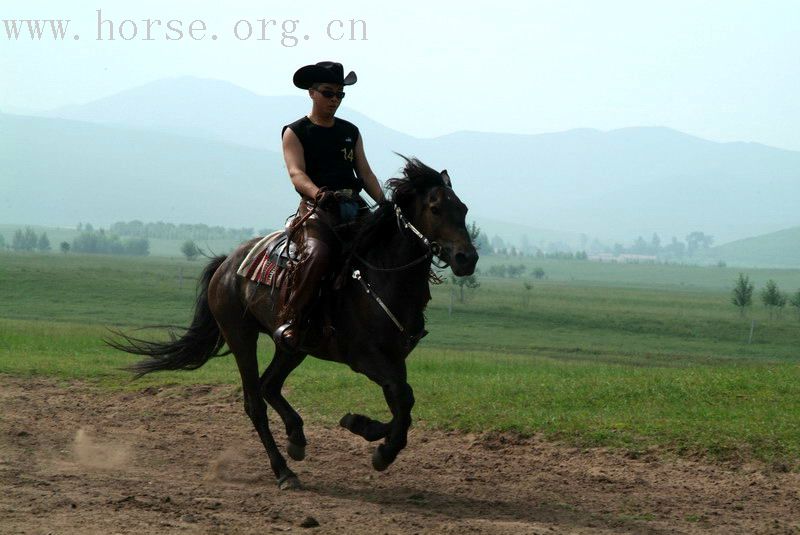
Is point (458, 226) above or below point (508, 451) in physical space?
above

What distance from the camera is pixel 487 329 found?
5241 cm

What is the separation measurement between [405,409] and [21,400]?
7.98 metres

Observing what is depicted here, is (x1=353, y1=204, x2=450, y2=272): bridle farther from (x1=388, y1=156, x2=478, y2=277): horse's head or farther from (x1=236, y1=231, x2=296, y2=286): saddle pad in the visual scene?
(x1=236, y1=231, x2=296, y2=286): saddle pad

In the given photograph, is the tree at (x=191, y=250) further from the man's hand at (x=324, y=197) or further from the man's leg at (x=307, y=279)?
the man's hand at (x=324, y=197)

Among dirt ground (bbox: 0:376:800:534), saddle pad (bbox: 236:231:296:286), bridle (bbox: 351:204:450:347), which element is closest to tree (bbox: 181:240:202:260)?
saddle pad (bbox: 236:231:296:286)

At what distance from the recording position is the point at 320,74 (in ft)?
32.8

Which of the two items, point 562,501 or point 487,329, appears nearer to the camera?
point 562,501

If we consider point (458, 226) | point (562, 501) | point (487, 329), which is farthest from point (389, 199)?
point (487, 329)

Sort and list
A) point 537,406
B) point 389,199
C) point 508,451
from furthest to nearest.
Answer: point 537,406 < point 508,451 < point 389,199

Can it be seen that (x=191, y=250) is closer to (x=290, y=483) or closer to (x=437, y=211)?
(x=290, y=483)

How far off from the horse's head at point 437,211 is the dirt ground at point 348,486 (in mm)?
2039

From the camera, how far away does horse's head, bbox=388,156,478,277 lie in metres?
8.47

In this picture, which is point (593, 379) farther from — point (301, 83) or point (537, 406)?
point (301, 83)

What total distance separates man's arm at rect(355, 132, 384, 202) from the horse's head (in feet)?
2.77
